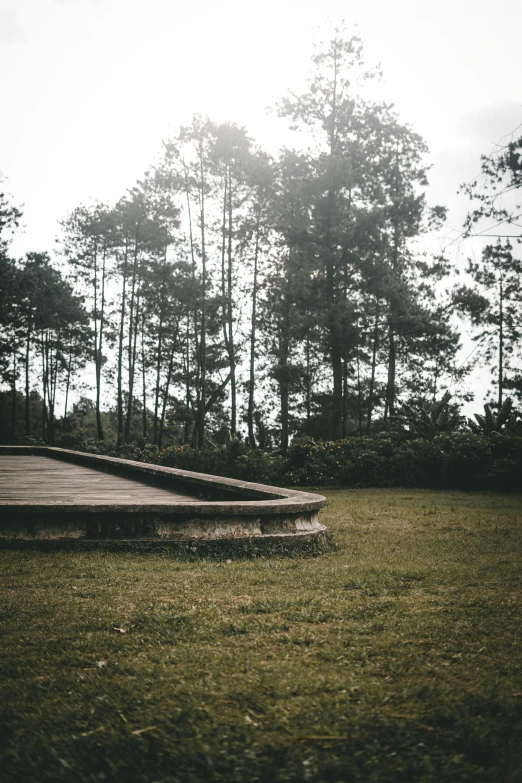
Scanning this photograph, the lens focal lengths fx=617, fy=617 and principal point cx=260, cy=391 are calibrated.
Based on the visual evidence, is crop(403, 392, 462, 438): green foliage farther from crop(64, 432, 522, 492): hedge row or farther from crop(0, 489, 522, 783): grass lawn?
crop(0, 489, 522, 783): grass lawn

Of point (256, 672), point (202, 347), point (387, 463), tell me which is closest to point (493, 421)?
point (387, 463)

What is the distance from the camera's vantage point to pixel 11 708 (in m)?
2.30

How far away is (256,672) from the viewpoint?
2.64 metres

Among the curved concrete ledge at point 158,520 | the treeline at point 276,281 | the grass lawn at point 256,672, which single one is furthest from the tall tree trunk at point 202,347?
the grass lawn at point 256,672

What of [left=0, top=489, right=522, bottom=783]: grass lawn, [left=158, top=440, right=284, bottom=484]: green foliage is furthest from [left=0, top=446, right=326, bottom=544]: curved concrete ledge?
[left=158, top=440, right=284, bottom=484]: green foliage

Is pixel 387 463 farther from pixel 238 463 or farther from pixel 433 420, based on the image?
pixel 238 463

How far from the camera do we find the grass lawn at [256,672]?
6.56ft

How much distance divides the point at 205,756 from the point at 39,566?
3.04m

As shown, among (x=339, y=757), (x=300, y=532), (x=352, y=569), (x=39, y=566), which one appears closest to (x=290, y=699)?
(x=339, y=757)

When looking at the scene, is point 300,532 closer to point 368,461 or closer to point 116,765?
point 116,765

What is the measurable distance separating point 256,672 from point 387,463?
1347 cm

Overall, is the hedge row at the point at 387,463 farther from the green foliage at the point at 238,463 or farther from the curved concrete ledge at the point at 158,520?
the curved concrete ledge at the point at 158,520

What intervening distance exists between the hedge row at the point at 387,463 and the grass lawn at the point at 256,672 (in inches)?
399

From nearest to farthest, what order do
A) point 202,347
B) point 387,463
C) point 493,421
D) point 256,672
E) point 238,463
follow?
point 256,672
point 387,463
point 238,463
point 493,421
point 202,347
